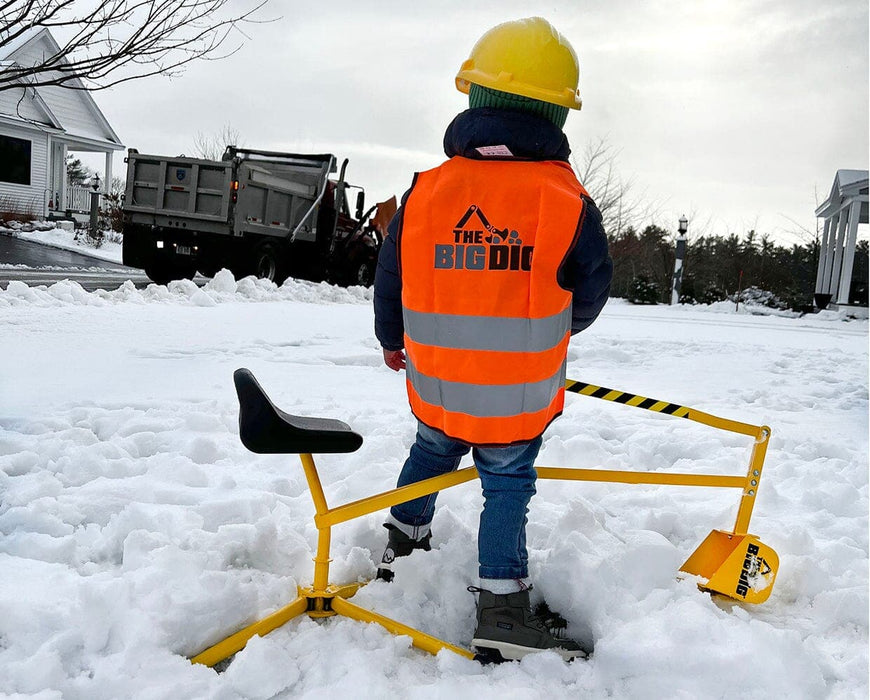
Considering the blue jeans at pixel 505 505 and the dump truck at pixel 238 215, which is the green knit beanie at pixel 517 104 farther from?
the dump truck at pixel 238 215

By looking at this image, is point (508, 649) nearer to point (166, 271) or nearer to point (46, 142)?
point (166, 271)

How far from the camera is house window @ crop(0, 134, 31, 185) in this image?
81.0 feet

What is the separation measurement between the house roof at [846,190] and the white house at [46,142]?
2407cm

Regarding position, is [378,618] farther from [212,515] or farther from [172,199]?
[172,199]

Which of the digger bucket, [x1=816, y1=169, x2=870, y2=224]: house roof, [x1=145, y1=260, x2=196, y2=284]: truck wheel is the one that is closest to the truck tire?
[x1=145, y1=260, x2=196, y2=284]: truck wheel

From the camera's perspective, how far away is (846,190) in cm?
2019

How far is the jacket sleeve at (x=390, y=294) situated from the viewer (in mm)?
2357

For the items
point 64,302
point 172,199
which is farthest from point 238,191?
point 64,302

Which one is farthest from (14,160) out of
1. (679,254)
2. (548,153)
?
(548,153)

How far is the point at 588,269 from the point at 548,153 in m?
0.36

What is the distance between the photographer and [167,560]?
2.34m

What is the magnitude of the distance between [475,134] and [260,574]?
1.60 meters

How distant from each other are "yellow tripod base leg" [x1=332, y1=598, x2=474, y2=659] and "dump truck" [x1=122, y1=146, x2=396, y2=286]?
11.0 m

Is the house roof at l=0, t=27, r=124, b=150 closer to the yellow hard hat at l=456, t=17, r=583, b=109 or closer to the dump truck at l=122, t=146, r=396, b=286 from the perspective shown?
the dump truck at l=122, t=146, r=396, b=286
